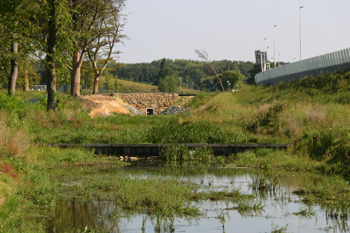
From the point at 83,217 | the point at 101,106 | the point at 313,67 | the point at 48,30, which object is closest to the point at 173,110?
the point at 313,67

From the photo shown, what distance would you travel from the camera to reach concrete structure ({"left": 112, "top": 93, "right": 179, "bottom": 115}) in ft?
199

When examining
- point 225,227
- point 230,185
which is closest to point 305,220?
point 225,227

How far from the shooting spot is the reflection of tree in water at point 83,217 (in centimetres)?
739

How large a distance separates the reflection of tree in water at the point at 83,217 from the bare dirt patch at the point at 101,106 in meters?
24.2

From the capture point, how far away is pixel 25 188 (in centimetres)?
960

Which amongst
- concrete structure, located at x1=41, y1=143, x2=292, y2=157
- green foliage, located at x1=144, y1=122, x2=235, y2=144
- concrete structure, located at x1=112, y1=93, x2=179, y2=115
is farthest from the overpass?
concrete structure, located at x1=41, y1=143, x2=292, y2=157

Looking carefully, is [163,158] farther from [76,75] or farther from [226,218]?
[76,75]

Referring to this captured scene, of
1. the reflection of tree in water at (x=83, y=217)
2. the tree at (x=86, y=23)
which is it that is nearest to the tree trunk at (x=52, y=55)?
the tree at (x=86, y=23)

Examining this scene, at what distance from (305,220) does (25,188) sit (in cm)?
599

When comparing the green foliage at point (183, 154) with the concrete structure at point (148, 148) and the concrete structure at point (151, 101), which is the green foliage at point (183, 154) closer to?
the concrete structure at point (148, 148)

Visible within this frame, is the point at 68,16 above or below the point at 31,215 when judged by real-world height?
above

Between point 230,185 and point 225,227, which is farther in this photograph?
point 230,185

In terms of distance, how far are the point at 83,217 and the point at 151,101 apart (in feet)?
177

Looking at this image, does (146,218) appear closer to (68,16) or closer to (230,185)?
(230,185)
